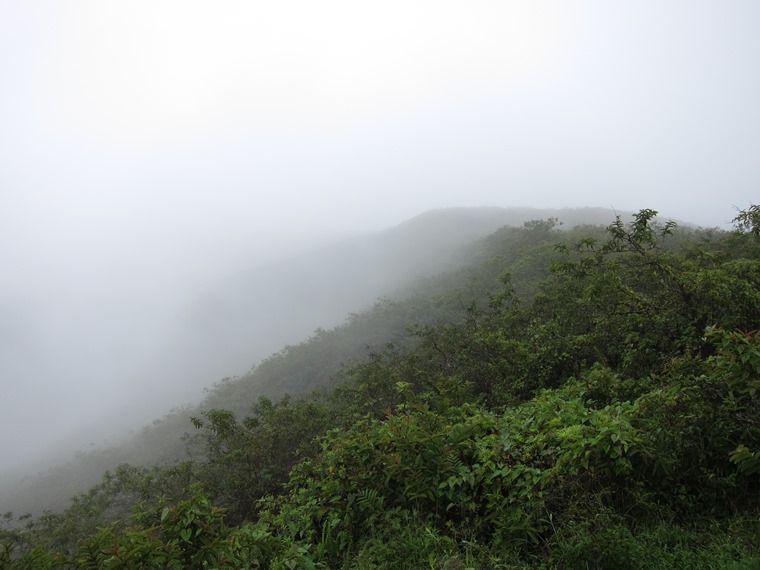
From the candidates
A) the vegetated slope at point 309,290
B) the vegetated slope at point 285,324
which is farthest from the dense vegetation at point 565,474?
the vegetated slope at point 309,290

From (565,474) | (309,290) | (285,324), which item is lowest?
(285,324)

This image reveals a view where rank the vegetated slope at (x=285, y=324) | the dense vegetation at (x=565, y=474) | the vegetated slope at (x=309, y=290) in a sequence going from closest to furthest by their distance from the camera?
1. the dense vegetation at (x=565, y=474)
2. the vegetated slope at (x=285, y=324)
3. the vegetated slope at (x=309, y=290)

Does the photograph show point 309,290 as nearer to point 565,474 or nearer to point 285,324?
point 285,324

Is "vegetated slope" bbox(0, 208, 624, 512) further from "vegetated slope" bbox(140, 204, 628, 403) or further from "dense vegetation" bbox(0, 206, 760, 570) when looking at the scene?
"dense vegetation" bbox(0, 206, 760, 570)

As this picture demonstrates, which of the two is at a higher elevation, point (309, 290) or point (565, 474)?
point (565, 474)

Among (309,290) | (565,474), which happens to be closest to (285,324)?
(309,290)

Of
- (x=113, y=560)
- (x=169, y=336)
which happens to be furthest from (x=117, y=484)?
(x=169, y=336)

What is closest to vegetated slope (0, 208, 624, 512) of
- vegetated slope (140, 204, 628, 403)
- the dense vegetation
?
vegetated slope (140, 204, 628, 403)

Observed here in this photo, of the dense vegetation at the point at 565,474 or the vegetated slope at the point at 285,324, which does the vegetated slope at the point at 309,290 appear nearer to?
the vegetated slope at the point at 285,324

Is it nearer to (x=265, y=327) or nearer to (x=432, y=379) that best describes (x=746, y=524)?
(x=432, y=379)

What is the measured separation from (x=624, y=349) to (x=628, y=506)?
14.0ft

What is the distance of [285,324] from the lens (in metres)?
59.3

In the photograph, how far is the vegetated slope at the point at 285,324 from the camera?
30.0 m

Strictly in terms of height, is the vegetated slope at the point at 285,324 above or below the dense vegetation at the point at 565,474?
below
